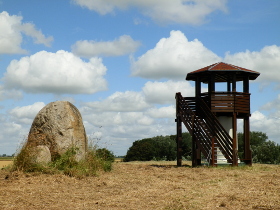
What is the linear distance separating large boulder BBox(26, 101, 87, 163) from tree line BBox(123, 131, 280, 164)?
2185cm

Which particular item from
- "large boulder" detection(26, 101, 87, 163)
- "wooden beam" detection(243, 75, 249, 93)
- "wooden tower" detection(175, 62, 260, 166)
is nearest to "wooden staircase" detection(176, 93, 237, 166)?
"wooden tower" detection(175, 62, 260, 166)

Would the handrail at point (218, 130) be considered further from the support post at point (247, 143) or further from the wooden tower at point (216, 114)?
the support post at point (247, 143)

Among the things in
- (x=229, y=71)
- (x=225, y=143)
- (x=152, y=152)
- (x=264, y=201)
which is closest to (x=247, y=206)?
(x=264, y=201)

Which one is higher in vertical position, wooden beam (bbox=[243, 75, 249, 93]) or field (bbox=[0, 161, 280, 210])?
wooden beam (bbox=[243, 75, 249, 93])

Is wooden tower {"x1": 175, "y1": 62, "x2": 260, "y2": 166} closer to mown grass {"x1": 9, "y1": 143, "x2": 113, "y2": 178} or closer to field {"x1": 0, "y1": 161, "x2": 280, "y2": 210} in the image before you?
field {"x1": 0, "y1": 161, "x2": 280, "y2": 210}

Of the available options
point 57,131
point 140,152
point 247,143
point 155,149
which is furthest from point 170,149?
point 57,131

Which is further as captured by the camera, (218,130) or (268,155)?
(268,155)

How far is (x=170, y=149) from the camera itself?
4753 cm

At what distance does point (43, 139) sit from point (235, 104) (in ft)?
38.9

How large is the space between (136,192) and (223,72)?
552 inches

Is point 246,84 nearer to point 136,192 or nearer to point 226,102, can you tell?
point 226,102

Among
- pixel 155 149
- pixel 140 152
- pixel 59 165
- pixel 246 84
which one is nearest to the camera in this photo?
pixel 59 165

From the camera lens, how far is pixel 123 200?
436 inches

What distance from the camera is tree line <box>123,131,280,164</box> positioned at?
39.4 meters
